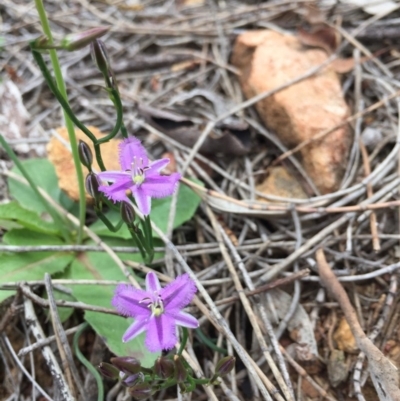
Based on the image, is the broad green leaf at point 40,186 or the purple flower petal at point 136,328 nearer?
the purple flower petal at point 136,328

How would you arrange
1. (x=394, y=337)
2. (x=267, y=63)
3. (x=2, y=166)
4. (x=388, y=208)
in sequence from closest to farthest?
(x=394, y=337) → (x=388, y=208) → (x=2, y=166) → (x=267, y=63)

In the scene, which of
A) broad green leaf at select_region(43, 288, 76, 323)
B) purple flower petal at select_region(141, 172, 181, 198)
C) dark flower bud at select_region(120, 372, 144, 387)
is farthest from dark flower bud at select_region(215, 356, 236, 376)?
broad green leaf at select_region(43, 288, 76, 323)

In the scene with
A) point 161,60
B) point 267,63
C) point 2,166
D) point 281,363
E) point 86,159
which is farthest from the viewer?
point 161,60

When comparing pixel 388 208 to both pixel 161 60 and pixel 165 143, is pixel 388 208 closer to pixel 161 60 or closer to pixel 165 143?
pixel 165 143

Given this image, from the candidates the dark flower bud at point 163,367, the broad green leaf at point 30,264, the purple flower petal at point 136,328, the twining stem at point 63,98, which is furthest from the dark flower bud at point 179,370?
the broad green leaf at point 30,264

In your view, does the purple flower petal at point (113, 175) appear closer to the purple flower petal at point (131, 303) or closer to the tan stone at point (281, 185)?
the purple flower petal at point (131, 303)

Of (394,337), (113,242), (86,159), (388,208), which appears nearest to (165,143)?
(113,242)

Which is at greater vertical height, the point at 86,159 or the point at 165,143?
the point at 86,159
